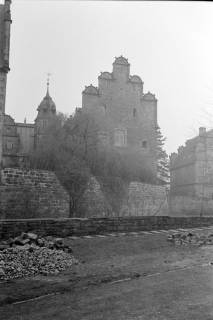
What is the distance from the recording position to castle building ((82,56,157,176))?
38100 mm

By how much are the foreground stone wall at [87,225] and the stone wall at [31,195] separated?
6.71m

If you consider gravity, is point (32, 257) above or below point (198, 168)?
below

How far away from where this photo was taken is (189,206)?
35.2m

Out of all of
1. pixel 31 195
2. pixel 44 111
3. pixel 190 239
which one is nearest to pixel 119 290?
pixel 190 239

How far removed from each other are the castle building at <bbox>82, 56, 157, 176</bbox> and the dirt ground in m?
28.4

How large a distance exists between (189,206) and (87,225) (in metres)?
23.4

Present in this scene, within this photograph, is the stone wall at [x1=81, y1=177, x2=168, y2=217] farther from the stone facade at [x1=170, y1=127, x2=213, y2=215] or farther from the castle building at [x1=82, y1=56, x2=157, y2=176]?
the castle building at [x1=82, y1=56, x2=157, y2=176]

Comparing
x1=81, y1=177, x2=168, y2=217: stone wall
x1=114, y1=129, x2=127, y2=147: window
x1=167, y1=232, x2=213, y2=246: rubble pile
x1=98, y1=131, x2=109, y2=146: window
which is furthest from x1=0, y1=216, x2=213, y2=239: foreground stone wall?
x1=114, y1=129, x2=127, y2=147: window

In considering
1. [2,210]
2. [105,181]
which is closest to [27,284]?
[2,210]

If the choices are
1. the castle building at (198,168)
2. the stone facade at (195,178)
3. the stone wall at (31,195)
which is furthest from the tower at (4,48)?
the castle building at (198,168)

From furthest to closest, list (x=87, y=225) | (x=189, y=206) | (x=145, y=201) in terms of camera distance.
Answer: (x=189, y=206) < (x=145, y=201) < (x=87, y=225)

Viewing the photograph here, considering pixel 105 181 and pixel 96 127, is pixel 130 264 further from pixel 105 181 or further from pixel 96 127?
pixel 96 127

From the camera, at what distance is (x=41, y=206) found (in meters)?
20.5

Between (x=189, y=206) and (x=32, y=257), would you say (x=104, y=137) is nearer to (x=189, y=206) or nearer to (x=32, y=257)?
(x=189, y=206)
